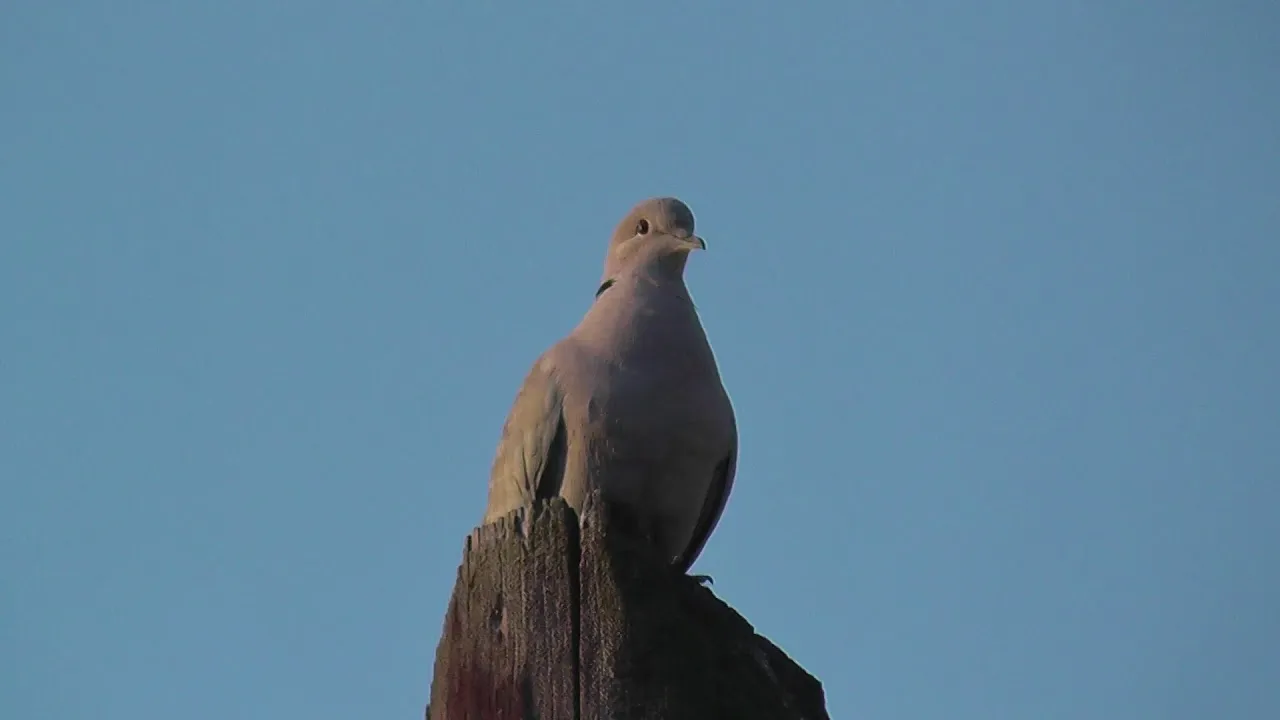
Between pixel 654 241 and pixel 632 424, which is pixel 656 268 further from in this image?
pixel 632 424

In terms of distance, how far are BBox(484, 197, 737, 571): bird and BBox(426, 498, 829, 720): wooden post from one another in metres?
2.29

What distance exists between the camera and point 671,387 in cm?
669

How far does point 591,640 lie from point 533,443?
2960mm

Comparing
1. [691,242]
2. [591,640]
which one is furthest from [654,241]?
[591,640]

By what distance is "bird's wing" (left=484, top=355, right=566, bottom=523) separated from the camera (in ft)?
22.2

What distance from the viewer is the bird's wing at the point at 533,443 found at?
22.2 feet

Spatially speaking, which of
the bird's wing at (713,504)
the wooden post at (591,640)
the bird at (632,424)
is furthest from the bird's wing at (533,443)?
the wooden post at (591,640)

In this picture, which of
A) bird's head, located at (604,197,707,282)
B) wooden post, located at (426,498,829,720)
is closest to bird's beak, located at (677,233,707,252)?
bird's head, located at (604,197,707,282)

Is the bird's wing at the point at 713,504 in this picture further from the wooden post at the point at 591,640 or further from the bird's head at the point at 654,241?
the wooden post at the point at 591,640

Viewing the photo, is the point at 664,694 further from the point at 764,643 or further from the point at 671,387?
the point at 671,387

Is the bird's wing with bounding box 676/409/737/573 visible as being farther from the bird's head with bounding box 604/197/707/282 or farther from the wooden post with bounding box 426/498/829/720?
the wooden post with bounding box 426/498/829/720

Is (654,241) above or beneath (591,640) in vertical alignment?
above

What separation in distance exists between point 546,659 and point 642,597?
26cm

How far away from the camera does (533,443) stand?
22.5 feet
